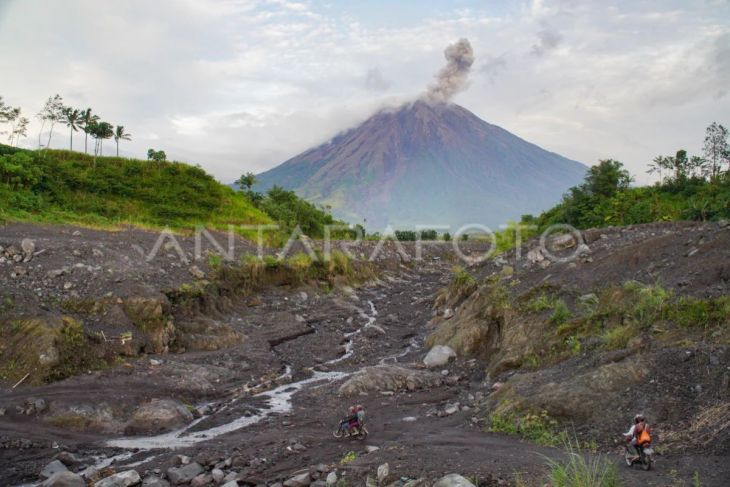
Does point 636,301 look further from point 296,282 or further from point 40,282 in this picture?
point 296,282

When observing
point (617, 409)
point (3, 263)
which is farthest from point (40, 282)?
point (617, 409)

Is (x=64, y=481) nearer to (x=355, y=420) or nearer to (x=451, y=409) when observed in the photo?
(x=355, y=420)

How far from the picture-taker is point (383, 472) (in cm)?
966

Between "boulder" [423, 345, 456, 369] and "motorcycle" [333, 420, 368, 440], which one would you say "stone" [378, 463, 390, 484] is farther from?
"boulder" [423, 345, 456, 369]

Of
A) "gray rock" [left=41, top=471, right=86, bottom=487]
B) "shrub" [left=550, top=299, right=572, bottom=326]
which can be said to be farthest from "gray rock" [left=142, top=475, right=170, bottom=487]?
"shrub" [left=550, top=299, right=572, bottom=326]

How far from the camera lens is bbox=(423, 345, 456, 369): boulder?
20625mm

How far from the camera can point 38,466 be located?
39.3 feet

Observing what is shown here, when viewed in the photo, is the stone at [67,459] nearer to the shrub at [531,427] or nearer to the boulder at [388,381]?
the boulder at [388,381]

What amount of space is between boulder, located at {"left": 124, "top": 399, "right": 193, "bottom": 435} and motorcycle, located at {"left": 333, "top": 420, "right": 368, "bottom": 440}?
494cm

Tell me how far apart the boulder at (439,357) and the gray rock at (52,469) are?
41.7 ft

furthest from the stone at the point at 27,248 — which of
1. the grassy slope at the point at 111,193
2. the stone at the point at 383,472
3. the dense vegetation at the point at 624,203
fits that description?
the dense vegetation at the point at 624,203

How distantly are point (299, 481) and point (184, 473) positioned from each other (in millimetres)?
2761

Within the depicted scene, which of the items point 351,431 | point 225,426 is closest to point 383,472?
point 351,431

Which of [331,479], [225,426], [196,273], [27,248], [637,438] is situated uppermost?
[27,248]
